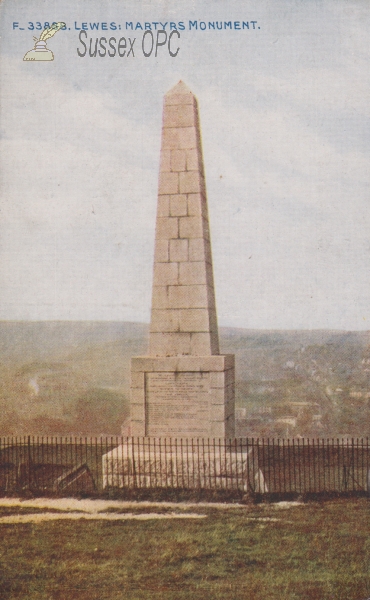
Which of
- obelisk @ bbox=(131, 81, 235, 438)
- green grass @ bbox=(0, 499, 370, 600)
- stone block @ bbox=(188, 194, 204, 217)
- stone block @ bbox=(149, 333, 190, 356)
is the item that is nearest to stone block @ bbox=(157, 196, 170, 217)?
obelisk @ bbox=(131, 81, 235, 438)

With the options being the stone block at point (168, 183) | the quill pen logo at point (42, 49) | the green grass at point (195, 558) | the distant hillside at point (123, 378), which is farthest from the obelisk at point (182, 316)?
the distant hillside at point (123, 378)

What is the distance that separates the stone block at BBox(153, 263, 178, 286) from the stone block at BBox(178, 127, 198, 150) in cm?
224

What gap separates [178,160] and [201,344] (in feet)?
11.4

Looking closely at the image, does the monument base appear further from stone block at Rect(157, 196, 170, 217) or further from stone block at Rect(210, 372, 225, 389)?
stone block at Rect(157, 196, 170, 217)

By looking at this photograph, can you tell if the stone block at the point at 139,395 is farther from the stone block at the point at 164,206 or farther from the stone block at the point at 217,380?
the stone block at the point at 164,206

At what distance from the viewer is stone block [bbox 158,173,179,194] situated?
1091 cm

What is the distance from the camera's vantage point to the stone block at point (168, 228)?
10844mm

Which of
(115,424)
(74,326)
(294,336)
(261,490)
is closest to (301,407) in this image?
(294,336)

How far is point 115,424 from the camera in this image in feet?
102

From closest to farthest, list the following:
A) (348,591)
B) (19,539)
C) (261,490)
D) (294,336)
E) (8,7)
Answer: (348,591)
(19,539)
(8,7)
(261,490)
(294,336)

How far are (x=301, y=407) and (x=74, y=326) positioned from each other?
43.3ft

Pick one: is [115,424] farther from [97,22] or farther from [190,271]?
[97,22]

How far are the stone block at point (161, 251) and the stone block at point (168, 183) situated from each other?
37.0 inches

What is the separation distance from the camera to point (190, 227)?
→ 10.8m
